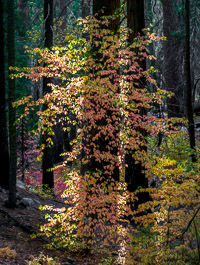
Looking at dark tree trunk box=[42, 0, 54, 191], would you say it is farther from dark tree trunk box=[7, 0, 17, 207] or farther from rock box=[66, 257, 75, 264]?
rock box=[66, 257, 75, 264]

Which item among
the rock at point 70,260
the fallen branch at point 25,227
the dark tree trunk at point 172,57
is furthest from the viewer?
the dark tree trunk at point 172,57

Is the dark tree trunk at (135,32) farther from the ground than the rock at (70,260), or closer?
farther from the ground

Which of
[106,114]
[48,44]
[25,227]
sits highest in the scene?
[48,44]

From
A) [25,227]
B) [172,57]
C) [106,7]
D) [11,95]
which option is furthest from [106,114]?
[172,57]

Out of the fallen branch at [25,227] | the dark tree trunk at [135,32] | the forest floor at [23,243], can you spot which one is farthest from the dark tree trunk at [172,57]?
the fallen branch at [25,227]

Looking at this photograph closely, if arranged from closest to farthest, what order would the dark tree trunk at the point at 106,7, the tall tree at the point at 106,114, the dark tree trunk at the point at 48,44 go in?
the tall tree at the point at 106,114
the dark tree trunk at the point at 106,7
the dark tree trunk at the point at 48,44

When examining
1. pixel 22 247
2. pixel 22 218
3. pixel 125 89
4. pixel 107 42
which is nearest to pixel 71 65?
pixel 107 42

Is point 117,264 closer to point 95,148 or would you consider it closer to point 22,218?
point 95,148

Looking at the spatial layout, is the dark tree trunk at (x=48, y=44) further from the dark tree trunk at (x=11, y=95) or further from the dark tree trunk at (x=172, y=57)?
the dark tree trunk at (x=172, y=57)

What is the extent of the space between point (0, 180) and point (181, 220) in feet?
25.0

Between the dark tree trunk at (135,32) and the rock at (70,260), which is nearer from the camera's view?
the rock at (70,260)

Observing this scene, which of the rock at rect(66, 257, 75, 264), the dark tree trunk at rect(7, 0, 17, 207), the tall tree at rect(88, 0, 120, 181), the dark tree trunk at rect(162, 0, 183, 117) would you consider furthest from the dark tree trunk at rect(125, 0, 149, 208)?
the dark tree trunk at rect(162, 0, 183, 117)

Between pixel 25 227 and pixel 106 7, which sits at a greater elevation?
pixel 106 7

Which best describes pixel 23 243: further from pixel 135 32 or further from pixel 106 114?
pixel 135 32
